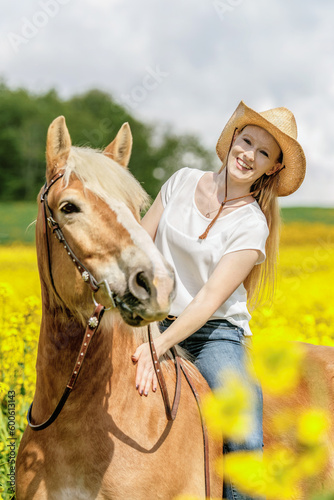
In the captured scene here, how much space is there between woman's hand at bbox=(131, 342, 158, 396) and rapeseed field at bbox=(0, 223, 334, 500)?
27.3 inches

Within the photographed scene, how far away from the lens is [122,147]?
285 centimetres

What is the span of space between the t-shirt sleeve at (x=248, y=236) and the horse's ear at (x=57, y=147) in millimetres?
1043

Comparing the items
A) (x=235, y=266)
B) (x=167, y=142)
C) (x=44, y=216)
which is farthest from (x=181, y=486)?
(x=167, y=142)

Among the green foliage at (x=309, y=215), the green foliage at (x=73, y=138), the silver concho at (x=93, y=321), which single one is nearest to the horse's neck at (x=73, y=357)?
the silver concho at (x=93, y=321)

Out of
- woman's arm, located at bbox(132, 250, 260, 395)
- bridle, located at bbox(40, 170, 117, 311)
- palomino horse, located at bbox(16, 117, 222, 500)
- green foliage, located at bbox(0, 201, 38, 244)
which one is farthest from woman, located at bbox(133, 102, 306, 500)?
green foliage, located at bbox(0, 201, 38, 244)

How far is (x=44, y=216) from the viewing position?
2.47m

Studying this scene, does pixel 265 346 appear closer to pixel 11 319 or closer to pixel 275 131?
pixel 275 131

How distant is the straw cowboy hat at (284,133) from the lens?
322 cm

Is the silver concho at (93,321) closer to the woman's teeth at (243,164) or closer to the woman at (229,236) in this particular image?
the woman at (229,236)

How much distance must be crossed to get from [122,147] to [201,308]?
3.16 feet

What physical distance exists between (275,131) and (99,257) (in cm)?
155

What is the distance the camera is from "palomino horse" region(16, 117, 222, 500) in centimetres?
226

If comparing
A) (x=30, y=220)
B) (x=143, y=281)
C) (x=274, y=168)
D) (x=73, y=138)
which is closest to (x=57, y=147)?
(x=143, y=281)

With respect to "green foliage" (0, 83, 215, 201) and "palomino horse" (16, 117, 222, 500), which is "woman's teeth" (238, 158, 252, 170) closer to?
"palomino horse" (16, 117, 222, 500)
